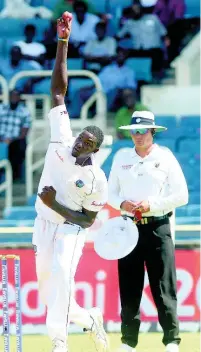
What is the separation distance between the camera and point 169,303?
7141 mm

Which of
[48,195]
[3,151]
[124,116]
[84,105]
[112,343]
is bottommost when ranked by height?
[112,343]

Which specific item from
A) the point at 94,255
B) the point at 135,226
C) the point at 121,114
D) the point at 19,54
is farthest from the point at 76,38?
the point at 135,226

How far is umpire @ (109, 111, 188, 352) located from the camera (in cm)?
710

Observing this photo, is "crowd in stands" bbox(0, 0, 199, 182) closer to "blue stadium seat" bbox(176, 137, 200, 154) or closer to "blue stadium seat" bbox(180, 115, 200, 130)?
"blue stadium seat" bbox(180, 115, 200, 130)

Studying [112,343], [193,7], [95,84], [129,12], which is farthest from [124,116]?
[112,343]

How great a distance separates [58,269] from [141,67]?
7.05 metres

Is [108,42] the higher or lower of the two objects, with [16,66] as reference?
higher

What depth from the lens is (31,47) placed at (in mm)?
13328

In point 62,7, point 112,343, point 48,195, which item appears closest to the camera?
point 48,195

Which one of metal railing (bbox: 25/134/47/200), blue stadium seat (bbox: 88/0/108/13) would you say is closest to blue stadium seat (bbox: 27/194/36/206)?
metal railing (bbox: 25/134/47/200)

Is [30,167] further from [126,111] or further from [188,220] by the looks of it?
[188,220]

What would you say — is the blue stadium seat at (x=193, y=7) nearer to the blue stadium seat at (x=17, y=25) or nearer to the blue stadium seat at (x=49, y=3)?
the blue stadium seat at (x=49, y=3)

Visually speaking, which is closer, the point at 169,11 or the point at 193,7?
the point at 169,11

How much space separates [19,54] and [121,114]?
5.77ft
